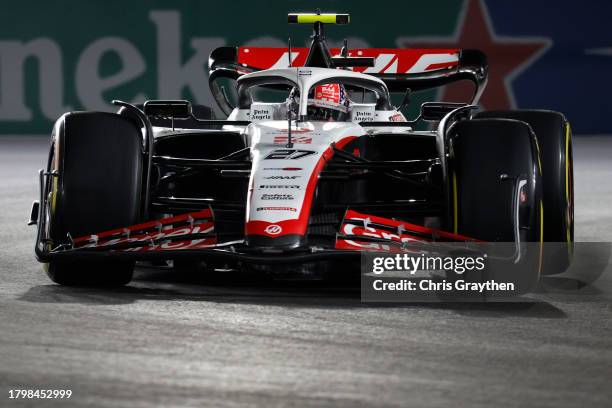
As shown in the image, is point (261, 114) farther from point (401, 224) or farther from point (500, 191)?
point (500, 191)

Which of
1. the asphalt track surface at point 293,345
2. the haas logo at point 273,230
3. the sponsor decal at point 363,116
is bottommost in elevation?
the asphalt track surface at point 293,345

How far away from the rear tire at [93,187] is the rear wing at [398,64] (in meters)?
3.38

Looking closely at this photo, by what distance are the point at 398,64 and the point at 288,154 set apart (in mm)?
3733

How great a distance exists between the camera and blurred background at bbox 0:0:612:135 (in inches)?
808

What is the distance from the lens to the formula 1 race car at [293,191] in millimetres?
6703

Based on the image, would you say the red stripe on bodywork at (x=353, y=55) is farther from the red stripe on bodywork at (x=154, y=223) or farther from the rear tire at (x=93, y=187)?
the red stripe on bodywork at (x=154, y=223)

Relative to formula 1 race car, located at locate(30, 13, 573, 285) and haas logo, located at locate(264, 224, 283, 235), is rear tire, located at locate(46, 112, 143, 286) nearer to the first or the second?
formula 1 race car, located at locate(30, 13, 573, 285)

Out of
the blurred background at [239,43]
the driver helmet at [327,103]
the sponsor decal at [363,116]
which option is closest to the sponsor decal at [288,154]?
the driver helmet at [327,103]

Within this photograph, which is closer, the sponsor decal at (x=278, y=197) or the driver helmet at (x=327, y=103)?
the sponsor decal at (x=278, y=197)

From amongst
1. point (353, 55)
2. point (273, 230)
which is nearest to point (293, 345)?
point (273, 230)

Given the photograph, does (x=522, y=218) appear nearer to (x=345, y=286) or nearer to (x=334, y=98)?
(x=345, y=286)

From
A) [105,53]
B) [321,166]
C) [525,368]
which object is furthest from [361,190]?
[105,53]

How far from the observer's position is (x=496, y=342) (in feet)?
18.7

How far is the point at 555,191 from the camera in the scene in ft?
25.6
